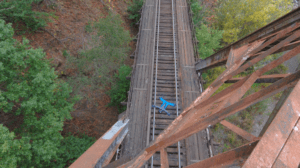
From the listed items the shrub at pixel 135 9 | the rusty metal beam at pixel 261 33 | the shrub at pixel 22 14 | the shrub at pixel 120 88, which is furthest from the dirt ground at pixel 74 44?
the rusty metal beam at pixel 261 33

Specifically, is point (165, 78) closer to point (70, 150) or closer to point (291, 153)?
point (70, 150)

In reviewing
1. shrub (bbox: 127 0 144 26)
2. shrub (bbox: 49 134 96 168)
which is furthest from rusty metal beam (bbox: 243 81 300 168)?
shrub (bbox: 127 0 144 26)

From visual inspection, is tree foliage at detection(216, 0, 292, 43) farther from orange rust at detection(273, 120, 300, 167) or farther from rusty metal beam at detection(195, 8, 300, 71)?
orange rust at detection(273, 120, 300, 167)

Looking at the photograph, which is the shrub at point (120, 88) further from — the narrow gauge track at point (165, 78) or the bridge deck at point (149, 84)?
the narrow gauge track at point (165, 78)

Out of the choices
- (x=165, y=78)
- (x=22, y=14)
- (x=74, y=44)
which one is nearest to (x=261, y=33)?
(x=165, y=78)

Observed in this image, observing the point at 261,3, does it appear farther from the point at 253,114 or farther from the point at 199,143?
the point at 199,143

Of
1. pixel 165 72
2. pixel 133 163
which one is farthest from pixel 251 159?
pixel 165 72
